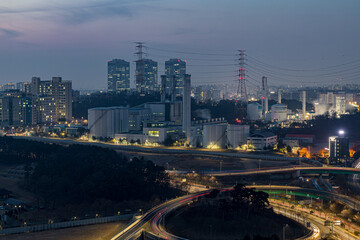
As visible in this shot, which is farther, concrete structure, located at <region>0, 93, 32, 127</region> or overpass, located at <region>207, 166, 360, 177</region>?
concrete structure, located at <region>0, 93, 32, 127</region>

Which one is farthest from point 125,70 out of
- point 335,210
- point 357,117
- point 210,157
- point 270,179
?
point 335,210

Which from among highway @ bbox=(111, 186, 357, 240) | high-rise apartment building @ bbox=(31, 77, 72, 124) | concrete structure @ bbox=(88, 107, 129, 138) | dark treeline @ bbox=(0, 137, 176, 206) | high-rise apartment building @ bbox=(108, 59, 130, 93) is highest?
high-rise apartment building @ bbox=(108, 59, 130, 93)

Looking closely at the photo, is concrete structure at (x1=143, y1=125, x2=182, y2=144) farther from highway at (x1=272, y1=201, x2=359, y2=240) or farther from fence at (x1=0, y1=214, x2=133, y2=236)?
fence at (x1=0, y1=214, x2=133, y2=236)

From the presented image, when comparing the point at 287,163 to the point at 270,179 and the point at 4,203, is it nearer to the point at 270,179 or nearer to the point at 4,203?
the point at 270,179

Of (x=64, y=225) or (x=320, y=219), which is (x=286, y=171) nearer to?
(x=320, y=219)

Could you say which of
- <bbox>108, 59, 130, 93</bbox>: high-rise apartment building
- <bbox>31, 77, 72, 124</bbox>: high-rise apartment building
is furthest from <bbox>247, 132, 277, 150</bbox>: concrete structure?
<bbox>108, 59, 130, 93</bbox>: high-rise apartment building

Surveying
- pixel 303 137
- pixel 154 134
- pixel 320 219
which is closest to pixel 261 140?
pixel 303 137
